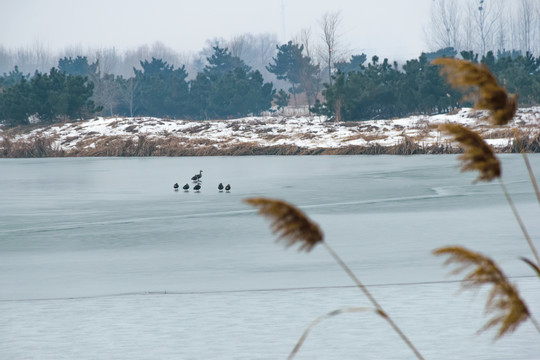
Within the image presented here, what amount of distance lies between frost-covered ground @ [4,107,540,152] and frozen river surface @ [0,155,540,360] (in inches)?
681

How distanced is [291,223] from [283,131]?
137 ft

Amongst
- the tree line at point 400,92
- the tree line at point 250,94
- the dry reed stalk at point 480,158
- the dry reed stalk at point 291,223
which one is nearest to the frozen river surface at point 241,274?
the dry reed stalk at point 480,158

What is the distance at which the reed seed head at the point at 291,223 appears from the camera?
8.11ft

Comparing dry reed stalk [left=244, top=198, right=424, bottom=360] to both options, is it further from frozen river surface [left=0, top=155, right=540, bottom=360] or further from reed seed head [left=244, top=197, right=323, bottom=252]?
frozen river surface [left=0, top=155, right=540, bottom=360]

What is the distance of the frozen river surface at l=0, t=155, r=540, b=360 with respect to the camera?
643 centimetres

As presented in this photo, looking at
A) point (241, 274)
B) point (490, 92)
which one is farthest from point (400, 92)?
point (490, 92)

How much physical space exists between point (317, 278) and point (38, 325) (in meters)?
3.01

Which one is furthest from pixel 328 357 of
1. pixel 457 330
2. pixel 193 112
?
pixel 193 112

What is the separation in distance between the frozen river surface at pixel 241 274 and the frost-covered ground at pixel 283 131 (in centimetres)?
1729

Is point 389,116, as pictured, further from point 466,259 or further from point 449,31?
point 449,31

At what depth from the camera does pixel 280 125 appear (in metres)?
46.0

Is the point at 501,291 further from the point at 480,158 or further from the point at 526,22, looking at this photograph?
the point at 526,22

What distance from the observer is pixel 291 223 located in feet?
8.11

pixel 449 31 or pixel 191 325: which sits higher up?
pixel 449 31
